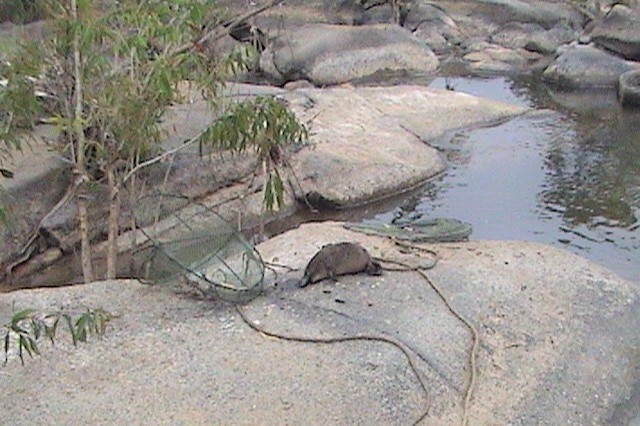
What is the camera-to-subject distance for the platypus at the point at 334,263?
5520mm

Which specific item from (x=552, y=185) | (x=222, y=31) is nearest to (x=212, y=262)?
(x=222, y=31)

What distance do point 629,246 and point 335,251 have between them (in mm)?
3556

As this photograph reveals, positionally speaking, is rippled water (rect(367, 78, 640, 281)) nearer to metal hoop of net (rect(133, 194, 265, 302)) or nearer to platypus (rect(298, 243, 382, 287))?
platypus (rect(298, 243, 382, 287))

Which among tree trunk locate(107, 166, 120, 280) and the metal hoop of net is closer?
the metal hoop of net

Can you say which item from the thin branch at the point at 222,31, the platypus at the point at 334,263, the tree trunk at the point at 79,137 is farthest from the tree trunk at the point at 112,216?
the platypus at the point at 334,263

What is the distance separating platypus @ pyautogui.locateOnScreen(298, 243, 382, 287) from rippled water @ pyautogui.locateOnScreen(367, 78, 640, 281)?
2831 mm

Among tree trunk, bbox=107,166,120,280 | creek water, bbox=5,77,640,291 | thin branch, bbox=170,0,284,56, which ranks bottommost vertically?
creek water, bbox=5,77,640,291

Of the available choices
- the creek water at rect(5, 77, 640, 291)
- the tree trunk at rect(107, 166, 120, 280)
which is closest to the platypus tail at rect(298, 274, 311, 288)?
the tree trunk at rect(107, 166, 120, 280)

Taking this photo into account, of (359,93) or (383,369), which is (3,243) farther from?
(359,93)

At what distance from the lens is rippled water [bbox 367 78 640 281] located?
823cm

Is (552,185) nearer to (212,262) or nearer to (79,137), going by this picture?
(212,262)

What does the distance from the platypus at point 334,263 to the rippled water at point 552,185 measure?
283 centimetres

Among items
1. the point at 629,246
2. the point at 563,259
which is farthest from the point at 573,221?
the point at 563,259

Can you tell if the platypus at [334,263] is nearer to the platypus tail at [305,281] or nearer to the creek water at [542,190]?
the platypus tail at [305,281]
